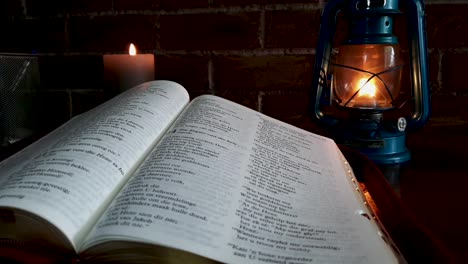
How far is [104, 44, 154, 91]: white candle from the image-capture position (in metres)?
0.68

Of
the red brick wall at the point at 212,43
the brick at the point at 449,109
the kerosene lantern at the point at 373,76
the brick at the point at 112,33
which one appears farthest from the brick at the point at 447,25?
the brick at the point at 112,33

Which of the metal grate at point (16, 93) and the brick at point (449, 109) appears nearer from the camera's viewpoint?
the metal grate at point (16, 93)

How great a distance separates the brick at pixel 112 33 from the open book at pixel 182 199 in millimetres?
461

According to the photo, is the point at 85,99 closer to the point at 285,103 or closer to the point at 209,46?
the point at 209,46

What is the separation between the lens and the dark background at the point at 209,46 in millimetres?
836

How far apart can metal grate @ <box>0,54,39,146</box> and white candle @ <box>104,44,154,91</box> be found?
0.56ft

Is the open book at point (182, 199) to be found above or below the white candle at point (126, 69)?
below

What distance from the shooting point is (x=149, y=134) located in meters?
0.44

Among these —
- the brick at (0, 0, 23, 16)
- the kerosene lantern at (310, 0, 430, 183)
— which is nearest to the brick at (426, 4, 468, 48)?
the kerosene lantern at (310, 0, 430, 183)

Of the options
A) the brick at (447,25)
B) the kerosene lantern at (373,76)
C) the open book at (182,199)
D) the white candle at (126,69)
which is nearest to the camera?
the open book at (182,199)

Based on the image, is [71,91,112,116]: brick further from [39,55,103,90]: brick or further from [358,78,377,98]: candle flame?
[358,78,377,98]: candle flame

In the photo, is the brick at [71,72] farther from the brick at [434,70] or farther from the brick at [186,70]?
the brick at [434,70]

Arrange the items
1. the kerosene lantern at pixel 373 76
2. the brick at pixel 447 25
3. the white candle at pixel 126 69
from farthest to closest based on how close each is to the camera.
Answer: the brick at pixel 447 25 → the white candle at pixel 126 69 → the kerosene lantern at pixel 373 76

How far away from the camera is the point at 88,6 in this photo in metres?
0.90
